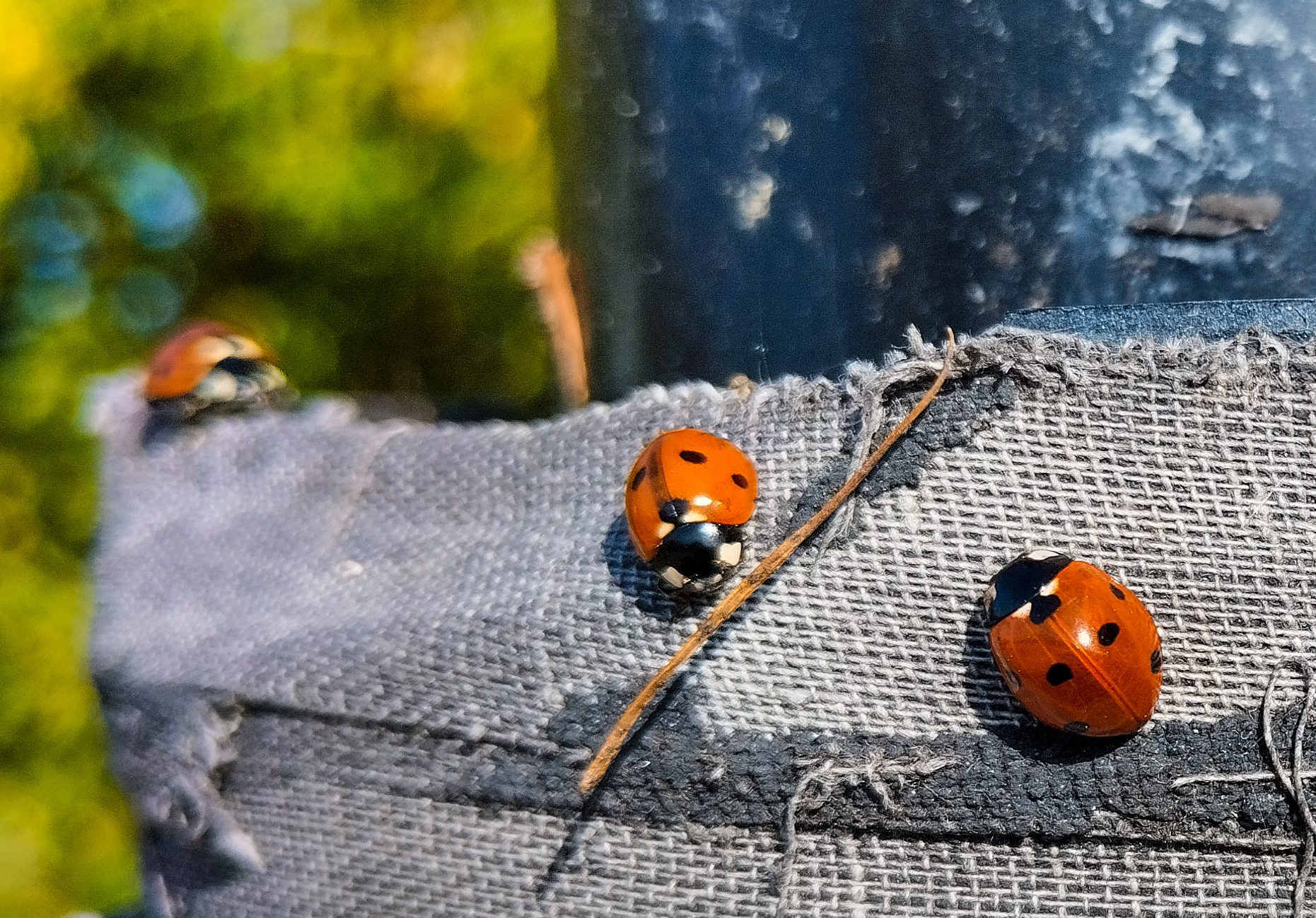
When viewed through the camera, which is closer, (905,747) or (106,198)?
(905,747)

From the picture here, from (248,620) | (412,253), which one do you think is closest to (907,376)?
(248,620)

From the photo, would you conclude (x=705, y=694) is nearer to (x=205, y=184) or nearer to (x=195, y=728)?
(x=195, y=728)

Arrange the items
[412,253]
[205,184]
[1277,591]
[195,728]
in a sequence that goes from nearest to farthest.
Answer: [1277,591] < [195,728] < [205,184] < [412,253]

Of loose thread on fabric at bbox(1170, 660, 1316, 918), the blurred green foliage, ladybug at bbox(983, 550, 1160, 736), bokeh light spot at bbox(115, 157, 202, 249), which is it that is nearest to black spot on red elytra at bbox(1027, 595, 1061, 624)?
ladybug at bbox(983, 550, 1160, 736)

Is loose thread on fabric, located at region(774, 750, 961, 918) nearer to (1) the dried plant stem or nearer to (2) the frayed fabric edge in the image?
(1) the dried plant stem

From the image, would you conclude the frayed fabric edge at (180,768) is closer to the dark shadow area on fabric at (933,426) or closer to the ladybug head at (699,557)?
the ladybug head at (699,557)

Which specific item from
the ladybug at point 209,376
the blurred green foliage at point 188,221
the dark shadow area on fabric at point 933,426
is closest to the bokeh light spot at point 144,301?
the blurred green foliage at point 188,221
